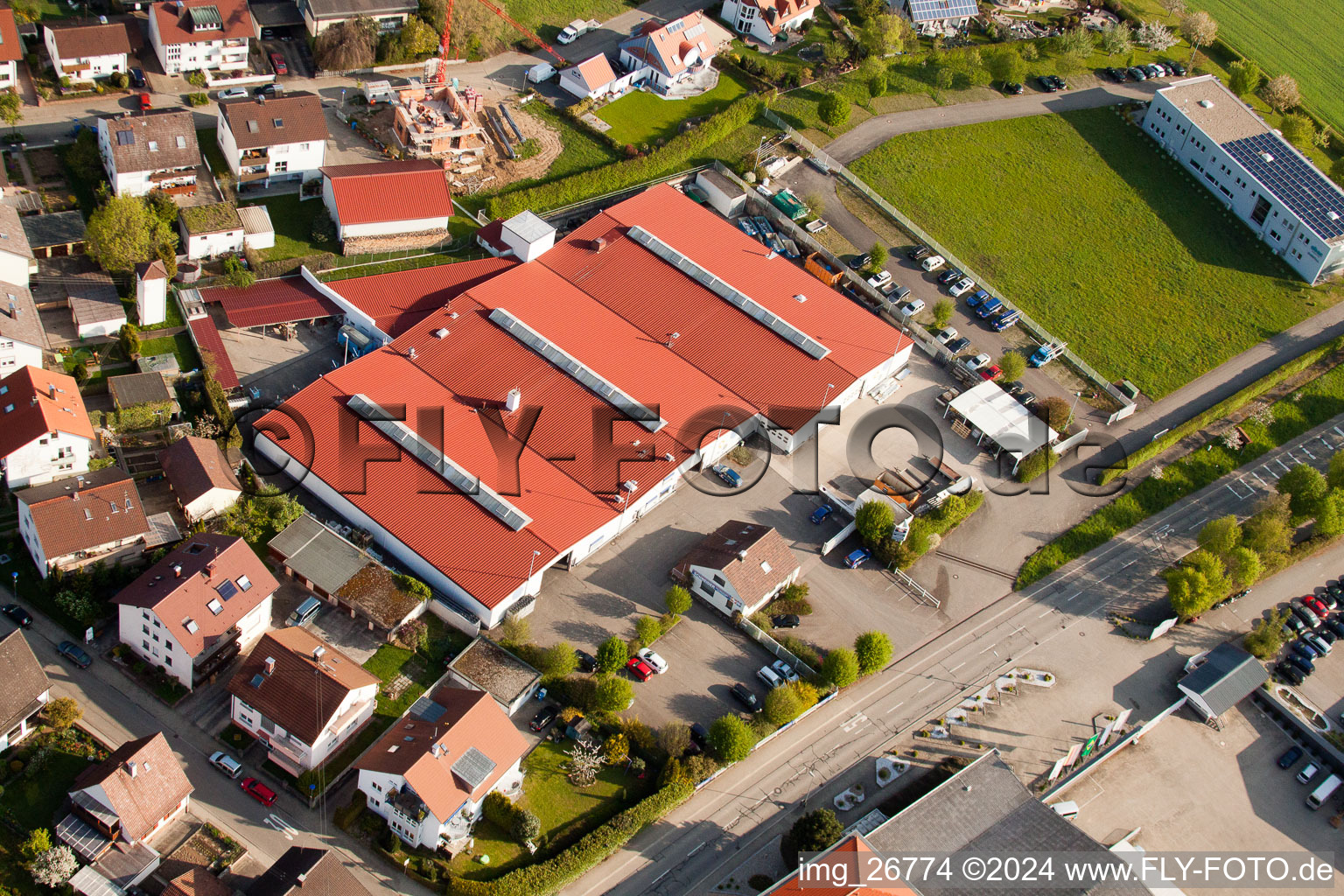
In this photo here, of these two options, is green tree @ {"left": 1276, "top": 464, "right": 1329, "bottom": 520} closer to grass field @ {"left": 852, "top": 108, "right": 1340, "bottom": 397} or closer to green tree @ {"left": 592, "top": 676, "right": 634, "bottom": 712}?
grass field @ {"left": 852, "top": 108, "right": 1340, "bottom": 397}

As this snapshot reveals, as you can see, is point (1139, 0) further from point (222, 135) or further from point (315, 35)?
point (222, 135)

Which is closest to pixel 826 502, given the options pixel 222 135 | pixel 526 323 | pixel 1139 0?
A: pixel 526 323

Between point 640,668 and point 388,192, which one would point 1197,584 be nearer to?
point 640,668

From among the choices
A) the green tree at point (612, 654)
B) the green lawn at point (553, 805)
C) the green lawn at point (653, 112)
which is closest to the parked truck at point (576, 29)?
the green lawn at point (653, 112)

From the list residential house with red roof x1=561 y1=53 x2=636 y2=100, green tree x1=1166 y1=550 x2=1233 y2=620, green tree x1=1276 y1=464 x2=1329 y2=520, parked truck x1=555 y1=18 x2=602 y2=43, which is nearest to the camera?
green tree x1=1166 y1=550 x2=1233 y2=620

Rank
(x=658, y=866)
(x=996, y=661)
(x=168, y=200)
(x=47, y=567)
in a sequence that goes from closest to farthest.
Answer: (x=658, y=866), (x=47, y=567), (x=996, y=661), (x=168, y=200)

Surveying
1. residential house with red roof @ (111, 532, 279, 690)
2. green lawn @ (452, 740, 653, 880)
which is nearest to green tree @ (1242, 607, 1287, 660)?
green lawn @ (452, 740, 653, 880)
